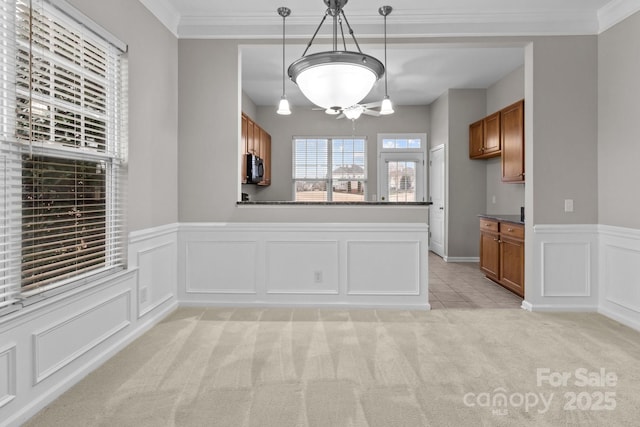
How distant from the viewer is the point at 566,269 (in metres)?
3.53

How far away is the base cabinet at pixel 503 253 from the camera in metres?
3.97

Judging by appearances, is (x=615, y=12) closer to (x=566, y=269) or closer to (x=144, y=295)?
(x=566, y=269)

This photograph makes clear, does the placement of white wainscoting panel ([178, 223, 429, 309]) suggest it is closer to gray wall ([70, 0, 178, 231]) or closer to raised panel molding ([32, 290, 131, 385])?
gray wall ([70, 0, 178, 231])

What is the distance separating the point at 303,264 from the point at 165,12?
2566 millimetres

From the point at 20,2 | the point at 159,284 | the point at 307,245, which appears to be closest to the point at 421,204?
the point at 307,245

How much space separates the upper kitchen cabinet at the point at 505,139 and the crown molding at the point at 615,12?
3.75 feet

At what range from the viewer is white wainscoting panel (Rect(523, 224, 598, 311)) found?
11.5 feet

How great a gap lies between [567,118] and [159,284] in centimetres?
401

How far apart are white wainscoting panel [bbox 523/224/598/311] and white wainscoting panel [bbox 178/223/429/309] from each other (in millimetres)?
1072

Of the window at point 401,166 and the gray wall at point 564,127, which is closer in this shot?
the gray wall at point 564,127

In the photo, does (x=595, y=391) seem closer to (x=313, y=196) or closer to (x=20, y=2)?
(x=20, y=2)

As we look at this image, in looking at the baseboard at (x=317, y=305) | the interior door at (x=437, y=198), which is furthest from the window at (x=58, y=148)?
the interior door at (x=437, y=198)

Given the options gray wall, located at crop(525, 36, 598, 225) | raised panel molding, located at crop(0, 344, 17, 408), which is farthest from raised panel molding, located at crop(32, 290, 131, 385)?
gray wall, located at crop(525, 36, 598, 225)

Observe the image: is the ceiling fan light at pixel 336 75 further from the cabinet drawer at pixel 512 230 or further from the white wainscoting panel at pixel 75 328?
the cabinet drawer at pixel 512 230
